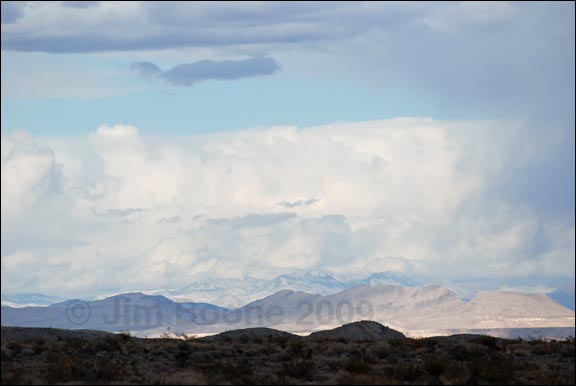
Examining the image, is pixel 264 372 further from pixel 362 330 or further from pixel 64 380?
pixel 362 330

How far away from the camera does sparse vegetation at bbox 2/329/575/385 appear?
122 ft

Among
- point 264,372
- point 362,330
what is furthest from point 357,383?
point 362,330

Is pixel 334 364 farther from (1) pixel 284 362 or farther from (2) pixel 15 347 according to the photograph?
(2) pixel 15 347

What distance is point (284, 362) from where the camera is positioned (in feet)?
145

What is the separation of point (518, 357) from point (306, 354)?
1029 cm

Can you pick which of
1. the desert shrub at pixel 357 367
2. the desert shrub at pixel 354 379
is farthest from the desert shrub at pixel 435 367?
the desert shrub at pixel 354 379

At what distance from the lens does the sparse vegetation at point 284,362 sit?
37.2 metres

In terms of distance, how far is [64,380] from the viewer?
35906mm

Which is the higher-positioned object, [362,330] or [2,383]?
[362,330]

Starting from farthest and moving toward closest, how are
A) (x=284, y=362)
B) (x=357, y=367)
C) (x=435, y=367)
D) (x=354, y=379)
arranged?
(x=284, y=362), (x=357, y=367), (x=435, y=367), (x=354, y=379)

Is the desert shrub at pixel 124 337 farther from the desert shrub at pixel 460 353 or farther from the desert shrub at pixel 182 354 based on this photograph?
the desert shrub at pixel 460 353

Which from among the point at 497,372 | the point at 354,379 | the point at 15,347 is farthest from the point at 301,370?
the point at 15,347

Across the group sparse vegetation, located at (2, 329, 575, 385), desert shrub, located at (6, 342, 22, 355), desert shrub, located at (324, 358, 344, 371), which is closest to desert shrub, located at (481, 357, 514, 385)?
sparse vegetation, located at (2, 329, 575, 385)

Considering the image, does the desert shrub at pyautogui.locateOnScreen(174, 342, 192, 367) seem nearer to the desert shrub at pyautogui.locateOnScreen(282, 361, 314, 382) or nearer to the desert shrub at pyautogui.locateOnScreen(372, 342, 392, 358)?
the desert shrub at pyautogui.locateOnScreen(282, 361, 314, 382)
